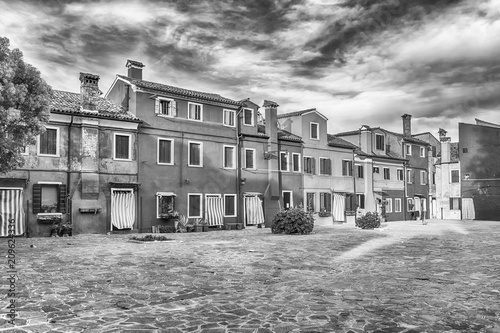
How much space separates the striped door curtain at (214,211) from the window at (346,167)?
47.0 feet

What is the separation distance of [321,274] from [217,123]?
20.7 m

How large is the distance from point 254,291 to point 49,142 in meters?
18.5

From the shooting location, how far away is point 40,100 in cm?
1576

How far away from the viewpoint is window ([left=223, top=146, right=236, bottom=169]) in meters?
31.4

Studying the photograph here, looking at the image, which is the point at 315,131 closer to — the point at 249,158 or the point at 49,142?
the point at 249,158

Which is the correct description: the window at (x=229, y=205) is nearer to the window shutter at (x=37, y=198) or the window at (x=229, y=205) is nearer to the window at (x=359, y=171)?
the window shutter at (x=37, y=198)

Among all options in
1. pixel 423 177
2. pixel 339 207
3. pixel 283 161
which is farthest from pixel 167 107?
pixel 423 177

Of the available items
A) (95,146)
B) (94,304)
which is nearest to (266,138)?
(95,146)

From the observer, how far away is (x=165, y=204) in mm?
27875

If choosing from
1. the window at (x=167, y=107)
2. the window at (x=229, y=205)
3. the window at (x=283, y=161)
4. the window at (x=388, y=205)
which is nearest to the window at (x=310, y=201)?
the window at (x=283, y=161)

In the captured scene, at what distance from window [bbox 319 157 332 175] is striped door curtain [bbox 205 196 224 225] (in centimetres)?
1110

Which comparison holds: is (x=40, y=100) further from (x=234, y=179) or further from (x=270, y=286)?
(x=234, y=179)

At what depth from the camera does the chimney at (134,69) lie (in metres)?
30.0

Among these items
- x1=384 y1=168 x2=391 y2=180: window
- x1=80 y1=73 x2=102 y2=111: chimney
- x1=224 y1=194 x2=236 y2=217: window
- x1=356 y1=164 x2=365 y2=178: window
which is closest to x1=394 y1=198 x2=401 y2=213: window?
x1=384 y1=168 x2=391 y2=180: window
